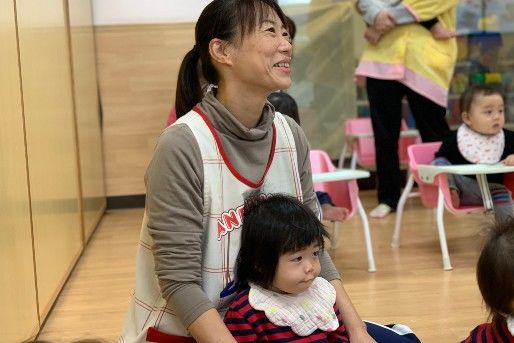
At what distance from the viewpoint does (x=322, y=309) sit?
6.13ft

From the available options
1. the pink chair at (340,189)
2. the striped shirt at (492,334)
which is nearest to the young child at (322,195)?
the pink chair at (340,189)

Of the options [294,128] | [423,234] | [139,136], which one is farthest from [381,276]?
[139,136]

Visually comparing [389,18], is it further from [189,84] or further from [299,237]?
[299,237]

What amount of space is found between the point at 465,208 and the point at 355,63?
2.18 metres

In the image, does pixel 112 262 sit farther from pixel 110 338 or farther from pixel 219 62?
pixel 219 62

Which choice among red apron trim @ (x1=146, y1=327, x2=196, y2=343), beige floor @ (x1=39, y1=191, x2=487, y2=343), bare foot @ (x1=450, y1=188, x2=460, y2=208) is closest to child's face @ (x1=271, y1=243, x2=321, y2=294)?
red apron trim @ (x1=146, y1=327, x2=196, y2=343)

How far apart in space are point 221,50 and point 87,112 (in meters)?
3.01

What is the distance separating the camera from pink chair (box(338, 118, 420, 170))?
527cm

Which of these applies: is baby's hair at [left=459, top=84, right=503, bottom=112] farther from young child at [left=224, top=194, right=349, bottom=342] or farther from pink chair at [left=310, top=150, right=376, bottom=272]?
young child at [left=224, top=194, right=349, bottom=342]

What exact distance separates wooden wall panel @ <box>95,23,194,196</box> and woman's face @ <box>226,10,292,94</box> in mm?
3601

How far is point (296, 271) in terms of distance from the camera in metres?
1.83

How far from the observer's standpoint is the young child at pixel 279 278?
181cm

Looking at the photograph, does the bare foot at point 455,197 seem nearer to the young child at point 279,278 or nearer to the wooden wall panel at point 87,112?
the wooden wall panel at point 87,112

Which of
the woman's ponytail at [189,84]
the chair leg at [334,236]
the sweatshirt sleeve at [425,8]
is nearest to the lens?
the woman's ponytail at [189,84]
